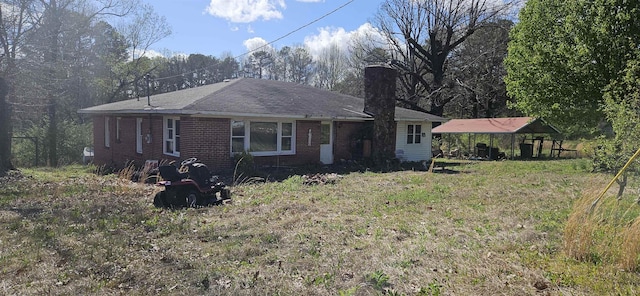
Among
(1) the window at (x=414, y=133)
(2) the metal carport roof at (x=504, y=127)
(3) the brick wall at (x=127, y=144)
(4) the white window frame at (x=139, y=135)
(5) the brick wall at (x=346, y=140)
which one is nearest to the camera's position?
(3) the brick wall at (x=127, y=144)

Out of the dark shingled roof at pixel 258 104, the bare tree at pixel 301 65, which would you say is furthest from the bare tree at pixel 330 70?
the dark shingled roof at pixel 258 104

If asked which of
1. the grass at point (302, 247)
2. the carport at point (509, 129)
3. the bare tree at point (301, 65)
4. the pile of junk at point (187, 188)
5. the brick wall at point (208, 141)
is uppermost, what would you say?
the bare tree at point (301, 65)

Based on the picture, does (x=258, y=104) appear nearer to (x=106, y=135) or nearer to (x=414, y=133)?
(x=106, y=135)

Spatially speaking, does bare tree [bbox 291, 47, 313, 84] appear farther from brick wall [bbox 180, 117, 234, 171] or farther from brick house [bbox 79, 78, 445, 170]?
brick wall [bbox 180, 117, 234, 171]

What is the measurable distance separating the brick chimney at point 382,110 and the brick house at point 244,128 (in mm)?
443

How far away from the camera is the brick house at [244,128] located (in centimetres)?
1380

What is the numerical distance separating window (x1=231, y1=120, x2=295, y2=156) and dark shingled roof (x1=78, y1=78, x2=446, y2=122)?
0.68 meters

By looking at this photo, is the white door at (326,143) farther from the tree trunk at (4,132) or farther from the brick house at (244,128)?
the tree trunk at (4,132)

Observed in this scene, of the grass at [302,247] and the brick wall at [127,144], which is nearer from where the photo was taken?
the grass at [302,247]

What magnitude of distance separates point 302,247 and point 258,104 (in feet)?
34.2

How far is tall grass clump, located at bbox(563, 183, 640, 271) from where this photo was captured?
4.46 m

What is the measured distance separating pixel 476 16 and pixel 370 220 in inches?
1107

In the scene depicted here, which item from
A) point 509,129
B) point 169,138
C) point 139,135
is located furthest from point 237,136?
point 509,129

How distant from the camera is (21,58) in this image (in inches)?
673
